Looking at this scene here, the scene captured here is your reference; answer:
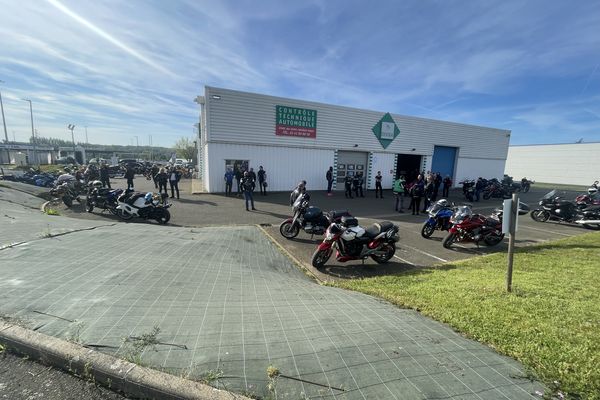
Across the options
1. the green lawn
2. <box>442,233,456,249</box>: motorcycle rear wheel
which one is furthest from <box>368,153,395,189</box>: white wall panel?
the green lawn

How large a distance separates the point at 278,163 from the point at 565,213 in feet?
48.7

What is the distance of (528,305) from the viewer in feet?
11.9

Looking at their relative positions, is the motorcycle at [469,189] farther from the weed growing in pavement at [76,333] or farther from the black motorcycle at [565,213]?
the weed growing in pavement at [76,333]

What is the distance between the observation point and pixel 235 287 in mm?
4004

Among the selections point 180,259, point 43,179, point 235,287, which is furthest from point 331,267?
point 43,179

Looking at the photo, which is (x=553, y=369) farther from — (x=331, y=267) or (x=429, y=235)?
(x=429, y=235)

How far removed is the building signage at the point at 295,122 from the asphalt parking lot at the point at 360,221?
460 centimetres

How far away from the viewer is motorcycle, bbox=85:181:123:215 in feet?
33.4

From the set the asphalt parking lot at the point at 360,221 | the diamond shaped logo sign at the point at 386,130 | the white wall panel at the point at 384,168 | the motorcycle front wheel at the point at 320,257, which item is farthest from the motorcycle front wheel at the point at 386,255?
the diamond shaped logo sign at the point at 386,130

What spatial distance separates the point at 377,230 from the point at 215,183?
12690 mm

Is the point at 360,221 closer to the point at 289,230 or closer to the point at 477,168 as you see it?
the point at 289,230

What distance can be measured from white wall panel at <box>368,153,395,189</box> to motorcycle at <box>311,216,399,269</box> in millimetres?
16090

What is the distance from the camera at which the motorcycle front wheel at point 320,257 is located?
19.4ft

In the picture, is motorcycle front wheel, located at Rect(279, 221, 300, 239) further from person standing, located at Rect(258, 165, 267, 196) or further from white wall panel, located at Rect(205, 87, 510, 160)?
white wall panel, located at Rect(205, 87, 510, 160)
